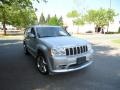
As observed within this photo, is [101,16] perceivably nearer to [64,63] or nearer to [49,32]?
[49,32]

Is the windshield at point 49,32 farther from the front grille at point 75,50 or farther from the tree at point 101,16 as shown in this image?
the tree at point 101,16

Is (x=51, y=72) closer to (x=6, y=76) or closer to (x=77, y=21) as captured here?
(x=6, y=76)

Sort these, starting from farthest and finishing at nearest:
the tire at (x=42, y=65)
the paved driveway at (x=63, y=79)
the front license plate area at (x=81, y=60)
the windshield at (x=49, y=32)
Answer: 1. the windshield at (x=49, y=32)
2. the tire at (x=42, y=65)
3. the front license plate area at (x=81, y=60)
4. the paved driveway at (x=63, y=79)

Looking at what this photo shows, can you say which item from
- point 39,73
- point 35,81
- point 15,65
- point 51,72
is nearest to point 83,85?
point 51,72

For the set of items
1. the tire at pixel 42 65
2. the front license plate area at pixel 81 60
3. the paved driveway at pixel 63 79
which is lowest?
the paved driveway at pixel 63 79

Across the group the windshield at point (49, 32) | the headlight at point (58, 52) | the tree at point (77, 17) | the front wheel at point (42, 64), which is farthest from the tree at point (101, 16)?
the headlight at point (58, 52)

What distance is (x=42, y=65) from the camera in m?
6.81

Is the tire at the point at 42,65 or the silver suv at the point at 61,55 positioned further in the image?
the tire at the point at 42,65

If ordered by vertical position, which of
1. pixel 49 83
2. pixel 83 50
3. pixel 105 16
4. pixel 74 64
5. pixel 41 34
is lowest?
pixel 49 83

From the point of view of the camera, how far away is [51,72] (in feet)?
20.2

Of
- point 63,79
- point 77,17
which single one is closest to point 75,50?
point 63,79

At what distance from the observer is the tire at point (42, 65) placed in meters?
6.57

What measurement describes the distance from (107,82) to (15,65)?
4286mm

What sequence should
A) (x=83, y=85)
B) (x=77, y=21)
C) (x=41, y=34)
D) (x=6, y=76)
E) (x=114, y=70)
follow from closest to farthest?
1. (x=83, y=85)
2. (x=6, y=76)
3. (x=114, y=70)
4. (x=41, y=34)
5. (x=77, y=21)
